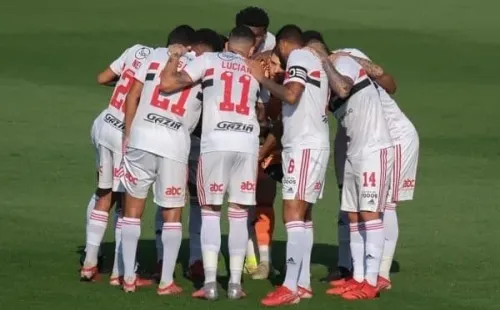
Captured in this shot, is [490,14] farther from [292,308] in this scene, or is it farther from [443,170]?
[292,308]

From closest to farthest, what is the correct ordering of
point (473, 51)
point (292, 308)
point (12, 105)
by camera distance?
1. point (292, 308)
2. point (12, 105)
3. point (473, 51)

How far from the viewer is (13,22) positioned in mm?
30469

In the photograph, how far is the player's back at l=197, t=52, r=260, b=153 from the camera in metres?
11.0

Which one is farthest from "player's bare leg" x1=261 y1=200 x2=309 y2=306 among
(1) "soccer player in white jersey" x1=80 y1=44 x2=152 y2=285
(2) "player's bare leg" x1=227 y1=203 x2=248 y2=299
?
(1) "soccer player in white jersey" x1=80 y1=44 x2=152 y2=285

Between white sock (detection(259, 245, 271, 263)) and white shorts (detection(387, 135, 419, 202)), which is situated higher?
white shorts (detection(387, 135, 419, 202))

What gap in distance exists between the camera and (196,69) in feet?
36.3

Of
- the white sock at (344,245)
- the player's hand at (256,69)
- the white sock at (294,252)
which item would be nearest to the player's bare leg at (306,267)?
the white sock at (294,252)

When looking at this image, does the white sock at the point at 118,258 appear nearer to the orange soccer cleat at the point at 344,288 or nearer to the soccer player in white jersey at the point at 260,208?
the soccer player in white jersey at the point at 260,208

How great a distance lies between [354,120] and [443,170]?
693cm

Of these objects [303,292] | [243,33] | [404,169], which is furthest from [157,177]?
[404,169]

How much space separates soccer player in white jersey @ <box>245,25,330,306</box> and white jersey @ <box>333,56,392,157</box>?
30cm

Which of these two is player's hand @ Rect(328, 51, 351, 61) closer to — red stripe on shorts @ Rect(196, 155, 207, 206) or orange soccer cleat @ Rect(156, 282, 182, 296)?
red stripe on shorts @ Rect(196, 155, 207, 206)

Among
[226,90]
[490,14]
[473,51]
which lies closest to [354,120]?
[226,90]

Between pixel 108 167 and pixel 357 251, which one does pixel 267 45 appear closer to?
pixel 108 167
